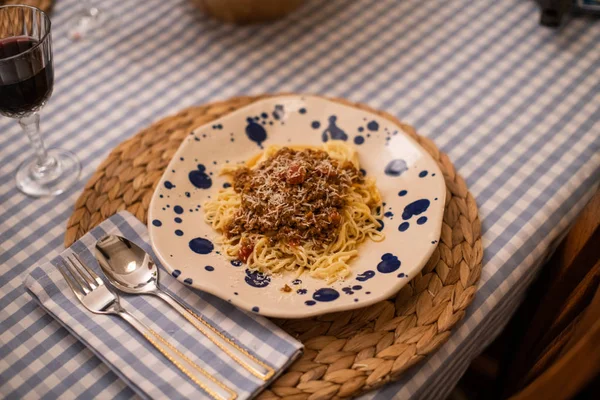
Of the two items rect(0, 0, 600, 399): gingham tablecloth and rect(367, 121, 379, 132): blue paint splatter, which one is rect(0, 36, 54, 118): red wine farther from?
rect(367, 121, 379, 132): blue paint splatter

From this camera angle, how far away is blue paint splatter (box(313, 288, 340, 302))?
3.56ft

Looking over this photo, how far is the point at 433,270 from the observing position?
1199mm

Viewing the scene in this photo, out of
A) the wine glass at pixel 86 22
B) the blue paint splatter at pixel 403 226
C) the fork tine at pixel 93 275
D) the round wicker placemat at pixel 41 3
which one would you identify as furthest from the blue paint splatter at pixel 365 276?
the round wicker placemat at pixel 41 3

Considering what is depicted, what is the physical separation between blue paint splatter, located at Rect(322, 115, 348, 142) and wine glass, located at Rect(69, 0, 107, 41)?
88 cm

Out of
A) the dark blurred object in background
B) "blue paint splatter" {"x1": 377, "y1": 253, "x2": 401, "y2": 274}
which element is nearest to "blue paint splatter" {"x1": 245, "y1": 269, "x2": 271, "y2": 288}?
"blue paint splatter" {"x1": 377, "y1": 253, "x2": 401, "y2": 274}

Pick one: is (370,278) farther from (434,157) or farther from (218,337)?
(434,157)

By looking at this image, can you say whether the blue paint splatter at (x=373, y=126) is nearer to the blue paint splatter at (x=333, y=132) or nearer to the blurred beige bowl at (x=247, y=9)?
the blue paint splatter at (x=333, y=132)

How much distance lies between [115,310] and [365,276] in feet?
1.54

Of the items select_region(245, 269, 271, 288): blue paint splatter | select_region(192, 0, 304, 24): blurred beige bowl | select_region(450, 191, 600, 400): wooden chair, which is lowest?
select_region(450, 191, 600, 400): wooden chair

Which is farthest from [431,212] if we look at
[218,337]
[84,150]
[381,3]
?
[381,3]

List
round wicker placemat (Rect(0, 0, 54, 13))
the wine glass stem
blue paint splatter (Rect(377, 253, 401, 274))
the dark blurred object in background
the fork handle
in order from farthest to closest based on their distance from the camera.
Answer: round wicker placemat (Rect(0, 0, 54, 13)), the dark blurred object in background, the wine glass stem, blue paint splatter (Rect(377, 253, 401, 274)), the fork handle

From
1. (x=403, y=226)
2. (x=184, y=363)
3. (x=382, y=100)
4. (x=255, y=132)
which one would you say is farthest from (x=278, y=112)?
(x=184, y=363)

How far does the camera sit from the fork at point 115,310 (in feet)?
3.33

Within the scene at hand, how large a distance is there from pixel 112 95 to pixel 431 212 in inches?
37.8
